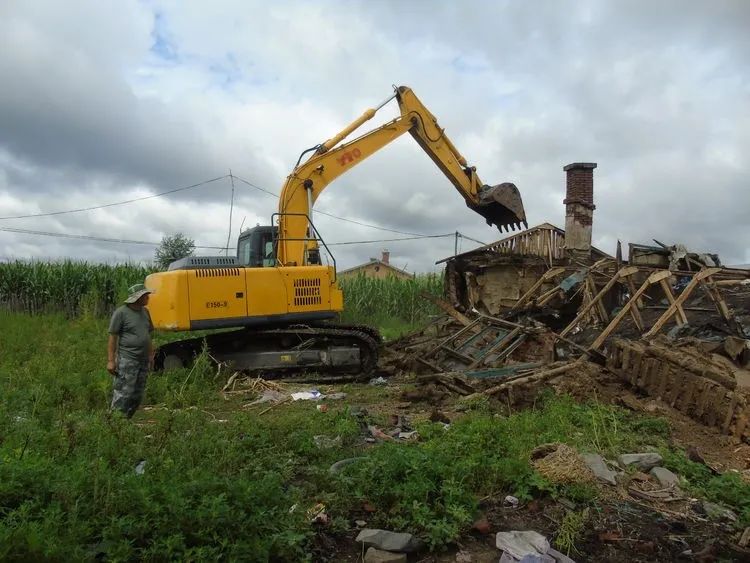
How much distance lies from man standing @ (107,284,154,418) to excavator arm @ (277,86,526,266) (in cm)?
360

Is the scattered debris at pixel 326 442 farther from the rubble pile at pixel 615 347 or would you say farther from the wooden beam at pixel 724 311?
the wooden beam at pixel 724 311

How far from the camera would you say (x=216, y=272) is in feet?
29.1

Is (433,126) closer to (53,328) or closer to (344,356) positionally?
(344,356)

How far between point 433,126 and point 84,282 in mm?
12928

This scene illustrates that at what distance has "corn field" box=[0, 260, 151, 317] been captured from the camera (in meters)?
18.4

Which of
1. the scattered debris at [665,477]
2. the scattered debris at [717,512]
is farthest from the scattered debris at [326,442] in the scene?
the scattered debris at [717,512]

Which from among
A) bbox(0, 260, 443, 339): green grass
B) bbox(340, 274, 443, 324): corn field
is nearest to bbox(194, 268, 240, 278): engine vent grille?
bbox(0, 260, 443, 339): green grass

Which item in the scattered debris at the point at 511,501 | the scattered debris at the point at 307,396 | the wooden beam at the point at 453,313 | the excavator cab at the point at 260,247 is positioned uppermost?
the excavator cab at the point at 260,247

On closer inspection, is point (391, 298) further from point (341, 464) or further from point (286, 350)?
point (341, 464)

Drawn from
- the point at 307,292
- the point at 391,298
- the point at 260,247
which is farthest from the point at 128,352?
the point at 391,298

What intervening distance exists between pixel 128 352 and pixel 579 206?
11206mm

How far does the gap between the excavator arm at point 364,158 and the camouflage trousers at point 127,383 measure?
377cm

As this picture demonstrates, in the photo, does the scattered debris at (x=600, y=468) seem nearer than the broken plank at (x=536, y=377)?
Yes

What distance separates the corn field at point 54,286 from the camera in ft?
60.5
